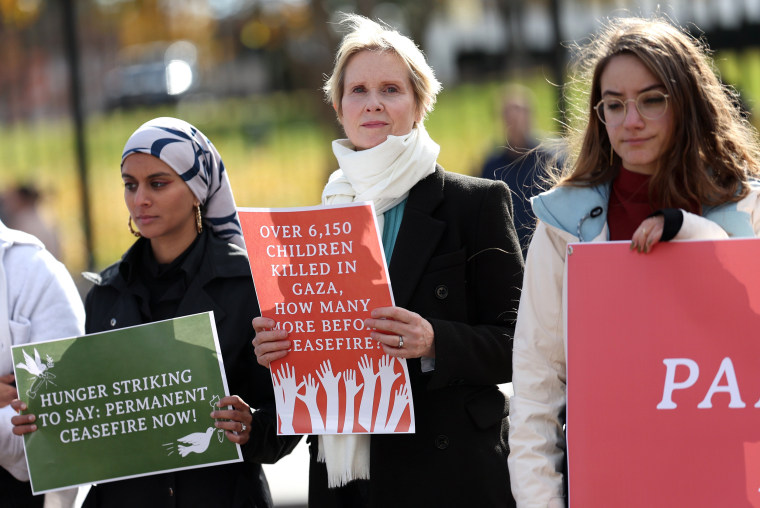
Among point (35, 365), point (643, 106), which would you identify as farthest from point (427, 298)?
point (35, 365)

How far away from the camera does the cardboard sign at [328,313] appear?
9.90 feet

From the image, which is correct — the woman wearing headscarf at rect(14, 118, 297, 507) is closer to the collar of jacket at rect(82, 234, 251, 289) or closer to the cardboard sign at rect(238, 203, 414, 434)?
the collar of jacket at rect(82, 234, 251, 289)

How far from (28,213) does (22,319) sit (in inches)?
276

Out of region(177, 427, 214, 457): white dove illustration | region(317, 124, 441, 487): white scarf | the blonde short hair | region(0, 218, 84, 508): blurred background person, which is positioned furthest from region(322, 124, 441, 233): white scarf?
region(0, 218, 84, 508): blurred background person

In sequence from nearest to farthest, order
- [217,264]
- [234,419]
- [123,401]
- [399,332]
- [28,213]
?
[399,332] → [234,419] → [123,401] → [217,264] → [28,213]

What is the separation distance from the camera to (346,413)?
122 inches

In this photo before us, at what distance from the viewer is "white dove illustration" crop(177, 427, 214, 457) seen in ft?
10.9

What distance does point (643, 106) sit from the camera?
8.89 feet

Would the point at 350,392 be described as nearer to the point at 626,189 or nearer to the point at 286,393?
the point at 286,393

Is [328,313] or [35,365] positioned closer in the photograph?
[328,313]

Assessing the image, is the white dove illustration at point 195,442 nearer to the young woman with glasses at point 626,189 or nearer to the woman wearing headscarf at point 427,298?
the woman wearing headscarf at point 427,298

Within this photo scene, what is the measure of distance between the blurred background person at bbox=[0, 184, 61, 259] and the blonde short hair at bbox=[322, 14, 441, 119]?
7.23 meters

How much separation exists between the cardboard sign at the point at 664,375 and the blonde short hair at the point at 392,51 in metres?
0.87

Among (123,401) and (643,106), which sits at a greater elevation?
(643,106)
